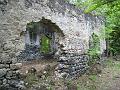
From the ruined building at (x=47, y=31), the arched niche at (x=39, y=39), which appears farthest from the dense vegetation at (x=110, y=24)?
the arched niche at (x=39, y=39)

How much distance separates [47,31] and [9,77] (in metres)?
7.47

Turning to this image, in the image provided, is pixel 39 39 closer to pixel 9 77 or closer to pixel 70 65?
pixel 70 65

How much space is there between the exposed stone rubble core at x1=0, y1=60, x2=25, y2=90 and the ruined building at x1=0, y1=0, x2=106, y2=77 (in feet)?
0.60

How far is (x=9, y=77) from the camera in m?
5.62

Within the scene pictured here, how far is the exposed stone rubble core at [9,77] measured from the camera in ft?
18.2

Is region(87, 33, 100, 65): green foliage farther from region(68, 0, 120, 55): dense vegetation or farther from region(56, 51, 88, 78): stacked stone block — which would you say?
region(68, 0, 120, 55): dense vegetation

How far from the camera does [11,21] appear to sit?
584cm

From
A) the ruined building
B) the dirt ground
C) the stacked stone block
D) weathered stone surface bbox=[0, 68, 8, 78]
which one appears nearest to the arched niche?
the ruined building

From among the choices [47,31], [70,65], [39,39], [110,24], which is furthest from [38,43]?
[70,65]

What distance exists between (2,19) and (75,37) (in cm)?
408

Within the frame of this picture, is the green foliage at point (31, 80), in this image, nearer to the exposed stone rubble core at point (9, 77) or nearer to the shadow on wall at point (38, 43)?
the exposed stone rubble core at point (9, 77)

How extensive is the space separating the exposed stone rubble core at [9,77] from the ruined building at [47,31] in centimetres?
18

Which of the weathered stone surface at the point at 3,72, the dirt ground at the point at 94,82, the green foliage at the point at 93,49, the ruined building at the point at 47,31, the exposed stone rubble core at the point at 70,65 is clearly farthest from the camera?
the green foliage at the point at 93,49

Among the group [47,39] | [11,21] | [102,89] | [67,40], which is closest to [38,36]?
[47,39]
